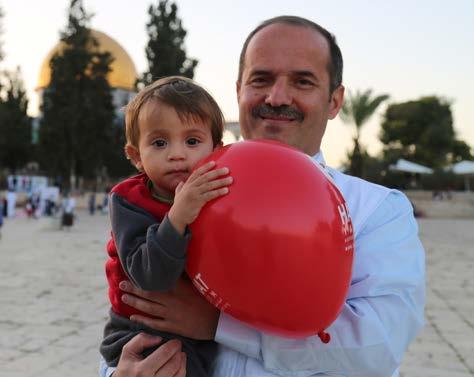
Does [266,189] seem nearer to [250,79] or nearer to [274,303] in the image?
[274,303]

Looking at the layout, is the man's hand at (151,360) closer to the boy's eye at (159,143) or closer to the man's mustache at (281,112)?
the boy's eye at (159,143)

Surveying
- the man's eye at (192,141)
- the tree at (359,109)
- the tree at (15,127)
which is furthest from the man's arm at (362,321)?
the tree at (15,127)

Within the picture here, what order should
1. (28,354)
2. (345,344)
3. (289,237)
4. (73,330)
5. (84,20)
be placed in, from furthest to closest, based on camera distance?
(84,20) → (73,330) → (28,354) → (345,344) → (289,237)

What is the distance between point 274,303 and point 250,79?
0.91m

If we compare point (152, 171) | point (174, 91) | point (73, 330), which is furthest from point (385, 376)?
point (73, 330)

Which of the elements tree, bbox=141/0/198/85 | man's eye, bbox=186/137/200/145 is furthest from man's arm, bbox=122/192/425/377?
tree, bbox=141/0/198/85

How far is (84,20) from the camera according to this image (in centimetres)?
4025

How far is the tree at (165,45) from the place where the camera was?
37875 millimetres

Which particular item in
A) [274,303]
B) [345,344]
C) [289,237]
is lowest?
[345,344]

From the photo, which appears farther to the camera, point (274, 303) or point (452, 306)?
point (452, 306)

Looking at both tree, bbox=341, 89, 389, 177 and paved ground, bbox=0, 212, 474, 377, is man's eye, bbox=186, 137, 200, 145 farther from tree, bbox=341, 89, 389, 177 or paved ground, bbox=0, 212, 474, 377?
tree, bbox=341, 89, 389, 177

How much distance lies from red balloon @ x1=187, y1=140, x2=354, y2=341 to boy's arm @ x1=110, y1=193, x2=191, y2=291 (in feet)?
0.19

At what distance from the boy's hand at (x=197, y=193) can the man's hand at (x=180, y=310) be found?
308 mm

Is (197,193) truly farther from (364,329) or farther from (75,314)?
(75,314)
